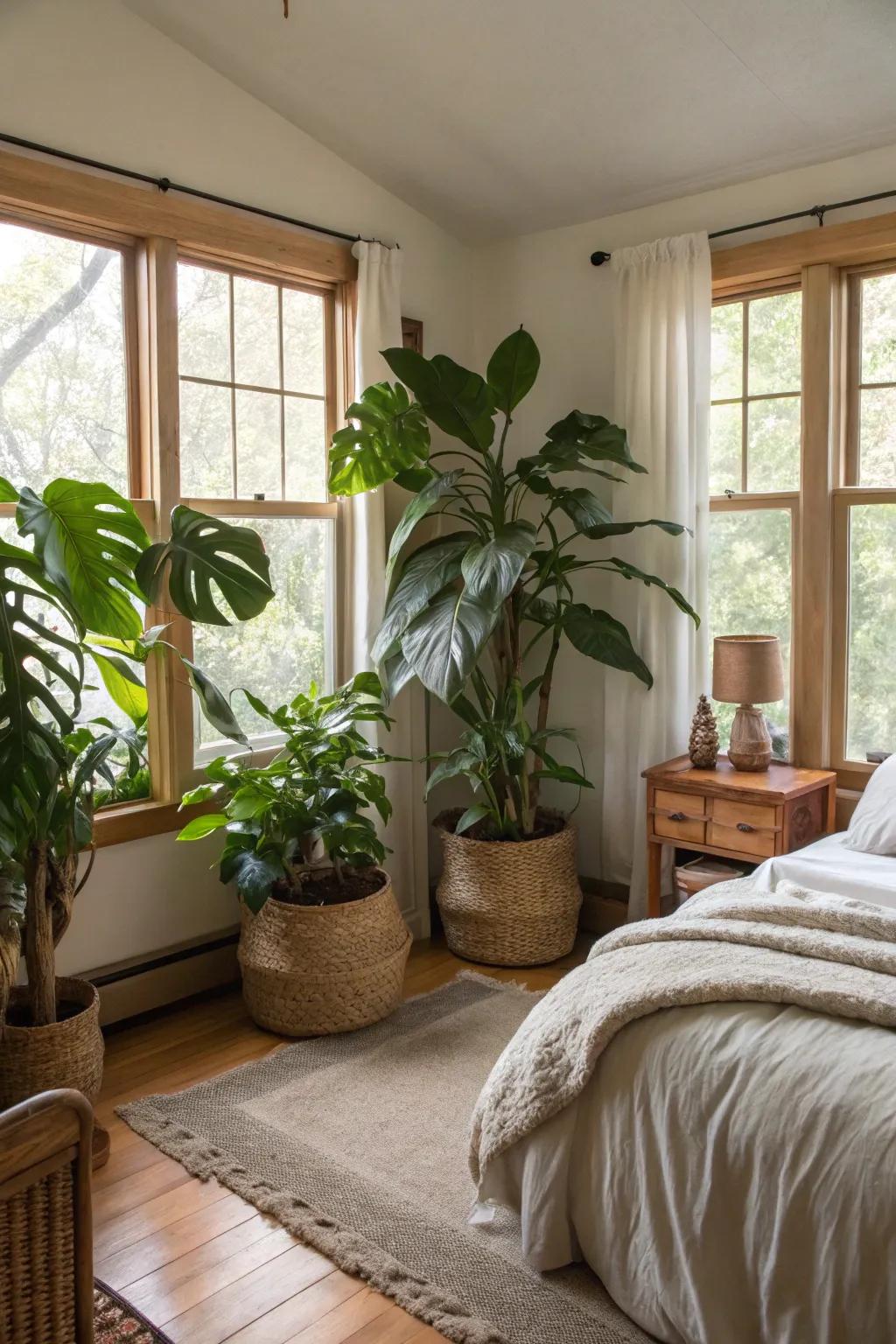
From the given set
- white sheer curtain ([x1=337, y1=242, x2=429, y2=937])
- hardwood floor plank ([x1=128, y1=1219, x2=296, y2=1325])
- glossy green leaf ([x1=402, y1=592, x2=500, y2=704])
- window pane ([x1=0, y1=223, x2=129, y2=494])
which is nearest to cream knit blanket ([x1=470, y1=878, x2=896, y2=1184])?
hardwood floor plank ([x1=128, y1=1219, x2=296, y2=1325])

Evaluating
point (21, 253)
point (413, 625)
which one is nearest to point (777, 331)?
point (413, 625)

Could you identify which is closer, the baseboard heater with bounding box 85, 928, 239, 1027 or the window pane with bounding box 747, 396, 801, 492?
the baseboard heater with bounding box 85, 928, 239, 1027

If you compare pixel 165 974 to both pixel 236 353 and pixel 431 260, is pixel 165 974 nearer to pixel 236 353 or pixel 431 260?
pixel 236 353

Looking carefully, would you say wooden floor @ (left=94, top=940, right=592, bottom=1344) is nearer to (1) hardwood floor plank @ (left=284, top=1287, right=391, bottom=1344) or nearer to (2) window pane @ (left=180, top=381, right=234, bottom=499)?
(1) hardwood floor plank @ (left=284, top=1287, right=391, bottom=1344)

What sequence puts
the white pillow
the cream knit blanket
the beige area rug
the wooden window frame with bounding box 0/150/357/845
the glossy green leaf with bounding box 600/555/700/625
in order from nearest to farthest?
the cream knit blanket → the beige area rug → the white pillow → the wooden window frame with bounding box 0/150/357/845 → the glossy green leaf with bounding box 600/555/700/625

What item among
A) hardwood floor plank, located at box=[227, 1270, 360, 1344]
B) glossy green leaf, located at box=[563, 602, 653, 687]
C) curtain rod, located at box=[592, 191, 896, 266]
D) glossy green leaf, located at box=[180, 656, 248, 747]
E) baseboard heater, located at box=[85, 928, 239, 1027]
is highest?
curtain rod, located at box=[592, 191, 896, 266]

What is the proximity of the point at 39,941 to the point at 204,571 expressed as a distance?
0.92 m

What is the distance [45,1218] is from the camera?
1.40 metres

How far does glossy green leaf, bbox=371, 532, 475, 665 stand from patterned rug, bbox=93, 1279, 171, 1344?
1.85 metres

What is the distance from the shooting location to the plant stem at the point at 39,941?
2.56 metres

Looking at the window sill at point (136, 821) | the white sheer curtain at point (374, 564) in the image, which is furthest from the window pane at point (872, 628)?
the window sill at point (136, 821)

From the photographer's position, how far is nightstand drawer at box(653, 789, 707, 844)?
347cm

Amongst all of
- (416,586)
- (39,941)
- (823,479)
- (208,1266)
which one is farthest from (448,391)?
(208,1266)

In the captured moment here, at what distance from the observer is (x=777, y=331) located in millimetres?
3686
